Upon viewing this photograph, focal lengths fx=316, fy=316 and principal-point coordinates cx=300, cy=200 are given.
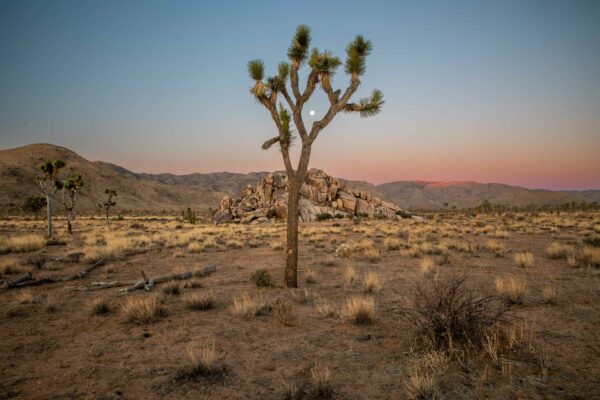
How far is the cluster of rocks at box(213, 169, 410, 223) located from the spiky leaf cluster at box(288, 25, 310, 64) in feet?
115

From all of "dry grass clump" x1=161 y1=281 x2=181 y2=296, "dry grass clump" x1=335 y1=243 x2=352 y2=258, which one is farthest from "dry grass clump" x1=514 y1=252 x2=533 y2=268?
"dry grass clump" x1=161 y1=281 x2=181 y2=296

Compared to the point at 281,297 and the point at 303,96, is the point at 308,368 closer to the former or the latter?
the point at 281,297

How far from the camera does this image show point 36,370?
15.1 ft

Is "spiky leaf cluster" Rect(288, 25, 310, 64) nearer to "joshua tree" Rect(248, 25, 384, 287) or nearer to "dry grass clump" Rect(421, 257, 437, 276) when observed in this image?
"joshua tree" Rect(248, 25, 384, 287)

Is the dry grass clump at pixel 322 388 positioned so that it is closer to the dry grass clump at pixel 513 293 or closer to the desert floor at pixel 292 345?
the desert floor at pixel 292 345

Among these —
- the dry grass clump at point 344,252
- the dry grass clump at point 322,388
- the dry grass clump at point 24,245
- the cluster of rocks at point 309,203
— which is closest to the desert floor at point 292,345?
the dry grass clump at point 322,388

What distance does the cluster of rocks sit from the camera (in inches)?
1832

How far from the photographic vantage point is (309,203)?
48.2 m

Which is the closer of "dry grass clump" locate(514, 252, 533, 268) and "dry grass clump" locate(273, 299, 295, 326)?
"dry grass clump" locate(273, 299, 295, 326)

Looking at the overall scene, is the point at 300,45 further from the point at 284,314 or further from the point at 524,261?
the point at 524,261

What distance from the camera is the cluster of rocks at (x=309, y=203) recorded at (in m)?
46.5

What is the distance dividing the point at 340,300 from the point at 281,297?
5.07 ft

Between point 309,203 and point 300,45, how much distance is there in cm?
3917

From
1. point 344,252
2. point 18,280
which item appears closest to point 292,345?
point 18,280
